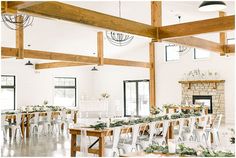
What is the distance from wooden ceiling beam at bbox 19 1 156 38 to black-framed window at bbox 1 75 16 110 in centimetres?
912

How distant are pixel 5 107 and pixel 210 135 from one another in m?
8.80

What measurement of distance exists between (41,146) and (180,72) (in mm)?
8103

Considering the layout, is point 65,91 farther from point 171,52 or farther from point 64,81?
point 171,52

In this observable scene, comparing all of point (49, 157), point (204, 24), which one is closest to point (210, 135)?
point (204, 24)

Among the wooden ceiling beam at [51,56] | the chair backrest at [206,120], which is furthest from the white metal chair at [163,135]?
the wooden ceiling beam at [51,56]

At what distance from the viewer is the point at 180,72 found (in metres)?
14.4

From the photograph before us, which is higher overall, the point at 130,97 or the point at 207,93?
the point at 207,93

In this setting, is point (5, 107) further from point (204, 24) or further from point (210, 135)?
point (204, 24)

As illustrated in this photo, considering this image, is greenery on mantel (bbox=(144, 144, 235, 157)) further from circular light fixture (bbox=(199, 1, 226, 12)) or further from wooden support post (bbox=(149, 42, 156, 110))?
wooden support post (bbox=(149, 42, 156, 110))

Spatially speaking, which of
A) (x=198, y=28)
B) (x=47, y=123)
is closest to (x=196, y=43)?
(x=198, y=28)

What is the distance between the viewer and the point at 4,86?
44.5 feet

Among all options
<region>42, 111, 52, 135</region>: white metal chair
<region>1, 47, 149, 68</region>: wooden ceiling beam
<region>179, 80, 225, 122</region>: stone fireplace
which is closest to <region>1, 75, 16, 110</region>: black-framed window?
<region>42, 111, 52, 135</region>: white metal chair

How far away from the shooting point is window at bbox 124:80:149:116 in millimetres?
15766

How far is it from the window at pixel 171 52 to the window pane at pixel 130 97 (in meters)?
2.32
